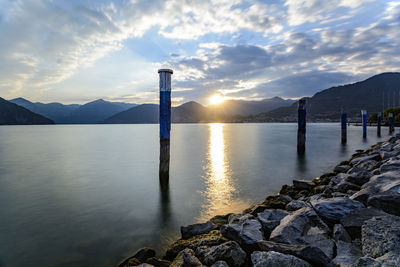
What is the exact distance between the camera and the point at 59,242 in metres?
5.73

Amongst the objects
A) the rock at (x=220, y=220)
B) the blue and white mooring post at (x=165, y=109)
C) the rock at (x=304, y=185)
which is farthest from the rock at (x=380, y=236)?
the blue and white mooring post at (x=165, y=109)

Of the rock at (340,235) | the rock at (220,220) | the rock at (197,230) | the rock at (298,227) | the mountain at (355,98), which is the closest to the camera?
the rock at (340,235)

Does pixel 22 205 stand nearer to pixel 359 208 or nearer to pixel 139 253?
pixel 139 253

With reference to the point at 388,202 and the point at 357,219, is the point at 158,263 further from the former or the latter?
the point at 388,202

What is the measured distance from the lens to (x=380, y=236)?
10.0 feet

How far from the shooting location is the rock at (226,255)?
11.2 feet

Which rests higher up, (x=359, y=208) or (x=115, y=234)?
(x=359, y=208)

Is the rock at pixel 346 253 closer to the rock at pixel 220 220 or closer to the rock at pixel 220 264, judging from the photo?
the rock at pixel 220 264

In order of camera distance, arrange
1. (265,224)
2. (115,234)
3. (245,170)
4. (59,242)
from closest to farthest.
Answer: (265,224) < (59,242) < (115,234) < (245,170)

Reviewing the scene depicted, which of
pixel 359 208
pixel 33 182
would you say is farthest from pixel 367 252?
pixel 33 182

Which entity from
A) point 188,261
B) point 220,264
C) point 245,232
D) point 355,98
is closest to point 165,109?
point 245,232

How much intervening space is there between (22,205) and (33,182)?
14.2 ft

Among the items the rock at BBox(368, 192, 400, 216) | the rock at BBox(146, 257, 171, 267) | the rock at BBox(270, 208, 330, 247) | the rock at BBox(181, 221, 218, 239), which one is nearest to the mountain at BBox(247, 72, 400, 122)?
the rock at BBox(368, 192, 400, 216)

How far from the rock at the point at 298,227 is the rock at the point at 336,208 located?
252 millimetres
